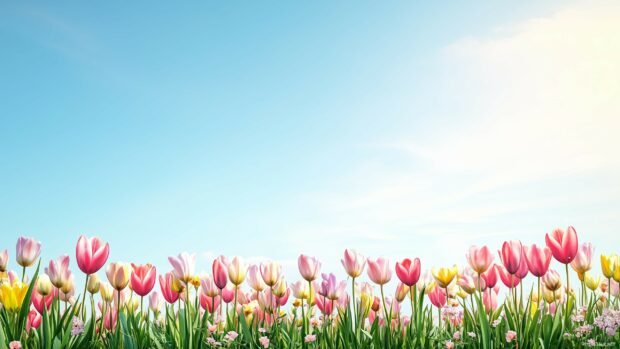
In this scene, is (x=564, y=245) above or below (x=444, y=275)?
above

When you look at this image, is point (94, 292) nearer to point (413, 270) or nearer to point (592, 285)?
point (413, 270)

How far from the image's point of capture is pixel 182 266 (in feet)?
21.4

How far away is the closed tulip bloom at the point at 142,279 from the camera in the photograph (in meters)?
6.29

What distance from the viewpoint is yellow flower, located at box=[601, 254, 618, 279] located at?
7457 mm

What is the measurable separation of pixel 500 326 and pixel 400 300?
1.44 m

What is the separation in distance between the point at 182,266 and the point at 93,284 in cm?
143

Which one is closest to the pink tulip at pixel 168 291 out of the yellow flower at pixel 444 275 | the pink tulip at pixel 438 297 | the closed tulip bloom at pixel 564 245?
the yellow flower at pixel 444 275

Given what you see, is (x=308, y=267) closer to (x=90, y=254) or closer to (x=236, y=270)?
(x=236, y=270)

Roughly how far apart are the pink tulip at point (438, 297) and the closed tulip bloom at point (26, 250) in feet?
14.7

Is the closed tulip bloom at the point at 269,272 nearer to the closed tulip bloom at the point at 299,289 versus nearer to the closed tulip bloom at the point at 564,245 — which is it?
the closed tulip bloom at the point at 299,289

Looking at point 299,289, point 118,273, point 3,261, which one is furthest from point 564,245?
point 3,261

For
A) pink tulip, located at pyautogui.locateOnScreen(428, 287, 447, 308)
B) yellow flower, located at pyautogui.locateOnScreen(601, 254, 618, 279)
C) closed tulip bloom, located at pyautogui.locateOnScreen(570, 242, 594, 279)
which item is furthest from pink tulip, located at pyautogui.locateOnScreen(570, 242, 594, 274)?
pink tulip, located at pyautogui.locateOnScreen(428, 287, 447, 308)

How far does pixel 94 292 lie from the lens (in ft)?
24.2

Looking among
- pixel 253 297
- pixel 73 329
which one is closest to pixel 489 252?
pixel 253 297
